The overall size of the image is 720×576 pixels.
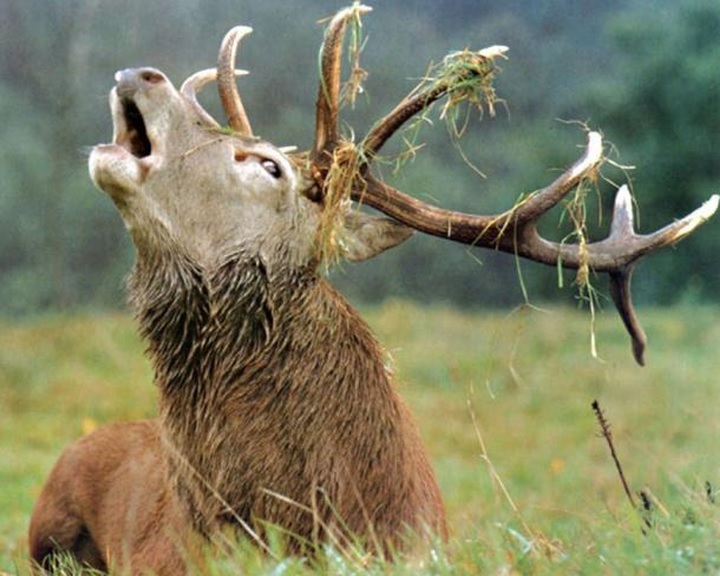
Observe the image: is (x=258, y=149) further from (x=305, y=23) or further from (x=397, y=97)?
(x=397, y=97)

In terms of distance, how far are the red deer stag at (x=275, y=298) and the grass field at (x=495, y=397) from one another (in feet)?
7.53

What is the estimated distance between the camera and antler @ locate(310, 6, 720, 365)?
193 inches

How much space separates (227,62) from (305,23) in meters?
13.5

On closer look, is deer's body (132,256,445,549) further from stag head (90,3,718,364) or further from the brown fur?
stag head (90,3,718,364)

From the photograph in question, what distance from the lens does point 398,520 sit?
477 centimetres

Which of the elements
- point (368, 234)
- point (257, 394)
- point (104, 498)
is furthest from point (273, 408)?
point (104, 498)

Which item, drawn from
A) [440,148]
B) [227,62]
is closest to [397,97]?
[440,148]

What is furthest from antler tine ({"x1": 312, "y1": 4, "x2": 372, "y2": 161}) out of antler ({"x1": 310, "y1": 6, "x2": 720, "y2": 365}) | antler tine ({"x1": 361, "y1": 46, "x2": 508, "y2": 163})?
antler tine ({"x1": 361, "y1": 46, "x2": 508, "y2": 163})

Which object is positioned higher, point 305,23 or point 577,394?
point 305,23

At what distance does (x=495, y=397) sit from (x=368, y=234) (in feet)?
21.0

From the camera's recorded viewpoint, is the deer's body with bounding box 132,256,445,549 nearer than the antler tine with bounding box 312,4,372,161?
Yes

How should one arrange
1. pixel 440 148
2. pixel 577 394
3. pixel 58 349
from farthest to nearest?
1. pixel 440 148
2. pixel 58 349
3. pixel 577 394

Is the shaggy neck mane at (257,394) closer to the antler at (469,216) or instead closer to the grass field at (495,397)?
the antler at (469,216)

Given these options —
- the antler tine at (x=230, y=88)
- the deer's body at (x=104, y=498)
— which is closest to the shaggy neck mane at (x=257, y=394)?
the deer's body at (x=104, y=498)
